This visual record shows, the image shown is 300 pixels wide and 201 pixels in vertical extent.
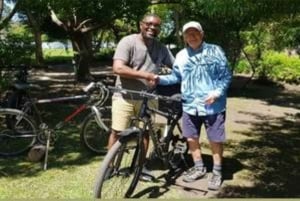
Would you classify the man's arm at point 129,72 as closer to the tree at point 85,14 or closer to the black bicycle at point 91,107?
the black bicycle at point 91,107

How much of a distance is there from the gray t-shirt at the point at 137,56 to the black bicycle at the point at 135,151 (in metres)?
0.21

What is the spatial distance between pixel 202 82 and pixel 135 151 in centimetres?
101

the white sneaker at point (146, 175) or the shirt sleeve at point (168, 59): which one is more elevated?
the shirt sleeve at point (168, 59)

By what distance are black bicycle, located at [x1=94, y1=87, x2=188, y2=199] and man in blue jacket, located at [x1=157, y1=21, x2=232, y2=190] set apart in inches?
8.5

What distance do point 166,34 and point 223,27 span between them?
19132mm

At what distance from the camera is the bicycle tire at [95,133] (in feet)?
24.8

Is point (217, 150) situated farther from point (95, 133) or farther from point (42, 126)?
point (42, 126)

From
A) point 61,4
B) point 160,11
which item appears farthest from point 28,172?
point 160,11

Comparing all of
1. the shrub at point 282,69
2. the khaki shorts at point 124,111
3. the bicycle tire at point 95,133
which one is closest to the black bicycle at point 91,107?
the bicycle tire at point 95,133

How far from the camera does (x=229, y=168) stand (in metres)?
6.89

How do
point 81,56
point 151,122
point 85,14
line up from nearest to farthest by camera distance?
1. point 151,122
2. point 85,14
3. point 81,56

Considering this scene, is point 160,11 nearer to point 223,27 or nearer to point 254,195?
point 223,27

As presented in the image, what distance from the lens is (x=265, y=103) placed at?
50.0 ft

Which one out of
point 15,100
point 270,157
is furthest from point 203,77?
point 15,100
